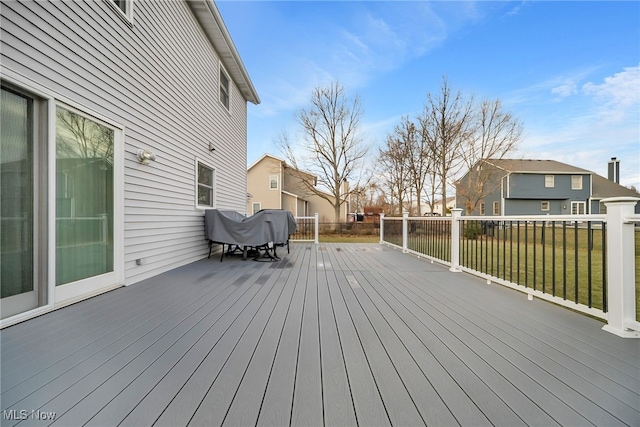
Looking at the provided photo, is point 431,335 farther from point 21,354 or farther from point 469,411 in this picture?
point 21,354

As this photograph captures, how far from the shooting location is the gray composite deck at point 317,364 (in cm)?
117

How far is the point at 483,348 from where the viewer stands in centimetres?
177

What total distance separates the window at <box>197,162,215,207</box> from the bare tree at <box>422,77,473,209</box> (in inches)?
440

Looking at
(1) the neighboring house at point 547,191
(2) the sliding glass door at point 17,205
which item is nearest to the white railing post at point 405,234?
(2) the sliding glass door at point 17,205

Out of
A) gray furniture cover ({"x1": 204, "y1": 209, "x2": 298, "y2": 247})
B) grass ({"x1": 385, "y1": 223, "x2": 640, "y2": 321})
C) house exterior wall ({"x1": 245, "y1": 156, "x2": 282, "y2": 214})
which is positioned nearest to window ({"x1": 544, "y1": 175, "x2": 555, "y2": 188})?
grass ({"x1": 385, "y1": 223, "x2": 640, "y2": 321})

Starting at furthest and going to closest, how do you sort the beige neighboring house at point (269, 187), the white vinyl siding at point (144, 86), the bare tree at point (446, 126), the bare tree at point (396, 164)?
the beige neighboring house at point (269, 187) → the bare tree at point (396, 164) → the bare tree at point (446, 126) → the white vinyl siding at point (144, 86)

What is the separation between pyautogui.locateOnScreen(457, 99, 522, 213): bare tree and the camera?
42.6 ft

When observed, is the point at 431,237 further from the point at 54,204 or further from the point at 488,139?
the point at 488,139

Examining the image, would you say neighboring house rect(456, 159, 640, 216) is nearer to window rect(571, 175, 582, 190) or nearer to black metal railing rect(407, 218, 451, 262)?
window rect(571, 175, 582, 190)

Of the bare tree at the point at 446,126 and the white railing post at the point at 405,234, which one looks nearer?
the white railing post at the point at 405,234

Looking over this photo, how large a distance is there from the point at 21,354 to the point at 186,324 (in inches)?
36.0

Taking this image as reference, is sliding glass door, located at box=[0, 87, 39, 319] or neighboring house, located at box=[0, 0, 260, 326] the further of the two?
neighboring house, located at box=[0, 0, 260, 326]

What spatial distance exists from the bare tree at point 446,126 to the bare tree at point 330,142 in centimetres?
400

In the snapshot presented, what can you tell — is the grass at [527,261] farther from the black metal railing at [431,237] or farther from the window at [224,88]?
the window at [224,88]
